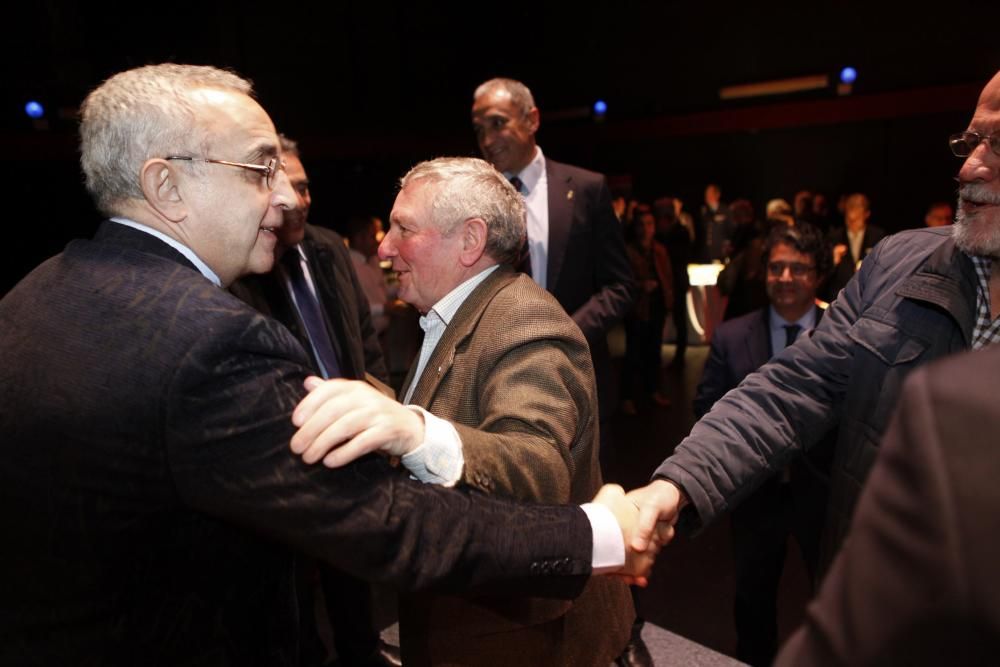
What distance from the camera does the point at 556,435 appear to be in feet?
4.62

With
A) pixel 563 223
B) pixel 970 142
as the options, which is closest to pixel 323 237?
pixel 563 223

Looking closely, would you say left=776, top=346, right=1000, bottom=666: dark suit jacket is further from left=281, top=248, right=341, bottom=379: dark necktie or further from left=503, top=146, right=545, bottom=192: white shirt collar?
→ left=503, top=146, right=545, bottom=192: white shirt collar

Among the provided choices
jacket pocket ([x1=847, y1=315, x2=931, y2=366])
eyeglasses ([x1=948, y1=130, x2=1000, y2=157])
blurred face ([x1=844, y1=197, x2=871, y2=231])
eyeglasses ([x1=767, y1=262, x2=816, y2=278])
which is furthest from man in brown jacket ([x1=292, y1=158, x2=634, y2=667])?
blurred face ([x1=844, y1=197, x2=871, y2=231])

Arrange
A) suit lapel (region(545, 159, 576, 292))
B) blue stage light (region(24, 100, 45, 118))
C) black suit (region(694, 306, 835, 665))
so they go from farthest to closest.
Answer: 1. blue stage light (region(24, 100, 45, 118))
2. suit lapel (region(545, 159, 576, 292))
3. black suit (region(694, 306, 835, 665))

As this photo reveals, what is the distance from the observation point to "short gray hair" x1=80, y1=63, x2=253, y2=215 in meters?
1.16

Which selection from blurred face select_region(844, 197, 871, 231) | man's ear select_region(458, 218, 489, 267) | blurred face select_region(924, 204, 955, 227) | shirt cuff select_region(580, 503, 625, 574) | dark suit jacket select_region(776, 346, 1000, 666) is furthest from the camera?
blurred face select_region(844, 197, 871, 231)

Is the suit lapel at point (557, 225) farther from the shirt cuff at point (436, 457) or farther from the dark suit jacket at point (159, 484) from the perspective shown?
the dark suit jacket at point (159, 484)

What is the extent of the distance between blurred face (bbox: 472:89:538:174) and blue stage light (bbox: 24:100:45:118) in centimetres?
701

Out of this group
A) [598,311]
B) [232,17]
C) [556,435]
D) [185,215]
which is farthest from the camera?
[232,17]

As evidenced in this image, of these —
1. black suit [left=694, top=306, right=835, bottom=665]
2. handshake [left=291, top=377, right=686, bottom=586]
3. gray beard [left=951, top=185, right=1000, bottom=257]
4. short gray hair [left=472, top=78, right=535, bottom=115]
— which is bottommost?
black suit [left=694, top=306, right=835, bottom=665]

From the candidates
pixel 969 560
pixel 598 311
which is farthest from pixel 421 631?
pixel 598 311

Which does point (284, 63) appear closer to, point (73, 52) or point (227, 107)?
point (73, 52)

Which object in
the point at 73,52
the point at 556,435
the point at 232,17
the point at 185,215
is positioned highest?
the point at 232,17

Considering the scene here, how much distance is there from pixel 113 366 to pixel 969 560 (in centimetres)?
→ 98
